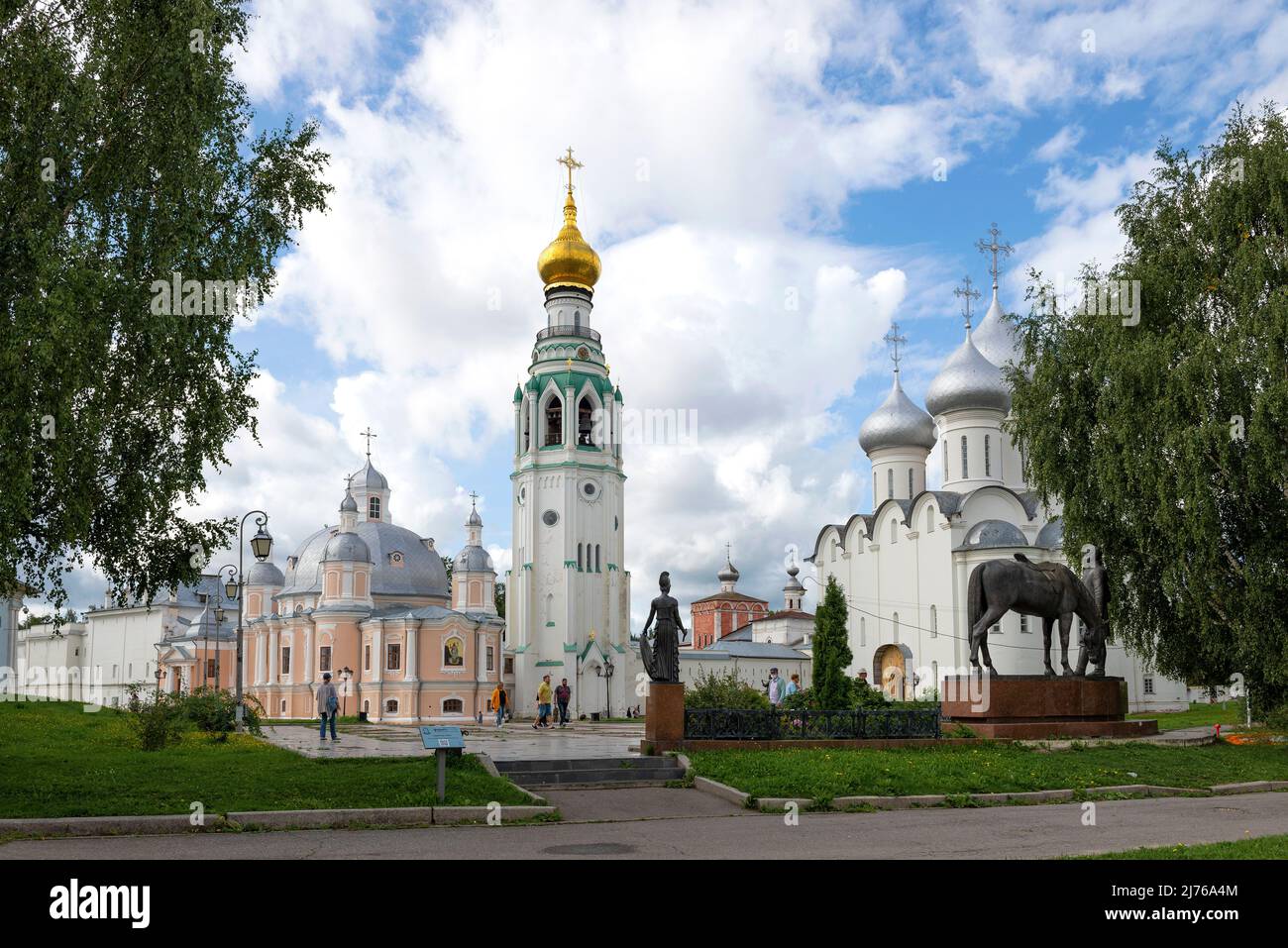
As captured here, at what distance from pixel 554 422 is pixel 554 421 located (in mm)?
52

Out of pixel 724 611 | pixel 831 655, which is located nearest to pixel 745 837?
pixel 831 655

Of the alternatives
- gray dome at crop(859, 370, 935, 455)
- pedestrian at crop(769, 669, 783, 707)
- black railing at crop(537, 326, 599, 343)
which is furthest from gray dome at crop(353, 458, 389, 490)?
pedestrian at crop(769, 669, 783, 707)

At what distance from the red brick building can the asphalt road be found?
326ft

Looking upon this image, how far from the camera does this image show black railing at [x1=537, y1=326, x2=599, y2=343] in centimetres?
5869

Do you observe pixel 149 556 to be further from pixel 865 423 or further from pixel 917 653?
pixel 865 423

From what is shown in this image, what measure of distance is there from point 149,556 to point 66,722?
16.0 m

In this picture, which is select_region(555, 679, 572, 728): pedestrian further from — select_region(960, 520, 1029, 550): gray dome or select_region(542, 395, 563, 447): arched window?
select_region(542, 395, 563, 447): arched window

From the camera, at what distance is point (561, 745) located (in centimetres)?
2217

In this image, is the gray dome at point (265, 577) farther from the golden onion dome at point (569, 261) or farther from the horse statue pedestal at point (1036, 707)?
the horse statue pedestal at point (1036, 707)

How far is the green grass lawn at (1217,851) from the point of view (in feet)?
27.3

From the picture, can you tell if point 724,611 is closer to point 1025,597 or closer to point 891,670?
point 891,670

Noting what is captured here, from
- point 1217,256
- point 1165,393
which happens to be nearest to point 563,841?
point 1165,393

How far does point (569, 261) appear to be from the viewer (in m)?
59.5

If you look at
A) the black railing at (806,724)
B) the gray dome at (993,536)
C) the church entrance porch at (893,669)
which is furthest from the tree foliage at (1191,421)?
the church entrance porch at (893,669)
